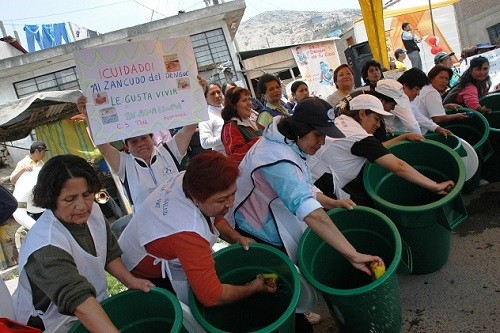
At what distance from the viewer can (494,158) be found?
3438mm

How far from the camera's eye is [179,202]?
4.94 ft

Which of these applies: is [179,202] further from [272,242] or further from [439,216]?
[439,216]

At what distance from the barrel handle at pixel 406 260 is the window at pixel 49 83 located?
34.6ft

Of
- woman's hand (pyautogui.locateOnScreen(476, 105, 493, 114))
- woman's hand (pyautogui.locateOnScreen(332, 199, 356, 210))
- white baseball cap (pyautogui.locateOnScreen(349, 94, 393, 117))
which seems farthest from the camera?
woman's hand (pyautogui.locateOnScreen(476, 105, 493, 114))

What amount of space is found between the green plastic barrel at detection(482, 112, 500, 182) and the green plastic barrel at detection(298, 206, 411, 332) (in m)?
1.91

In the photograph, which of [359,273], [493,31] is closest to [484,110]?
[359,273]

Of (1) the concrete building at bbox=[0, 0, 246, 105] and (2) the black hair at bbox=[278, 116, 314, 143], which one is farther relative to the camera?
(1) the concrete building at bbox=[0, 0, 246, 105]

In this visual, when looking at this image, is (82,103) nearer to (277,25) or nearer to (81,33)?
(81,33)

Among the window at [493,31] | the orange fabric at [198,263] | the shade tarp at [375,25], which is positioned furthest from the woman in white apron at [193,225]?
the window at [493,31]

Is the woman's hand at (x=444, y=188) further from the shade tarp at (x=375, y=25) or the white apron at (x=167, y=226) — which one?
the shade tarp at (x=375, y=25)

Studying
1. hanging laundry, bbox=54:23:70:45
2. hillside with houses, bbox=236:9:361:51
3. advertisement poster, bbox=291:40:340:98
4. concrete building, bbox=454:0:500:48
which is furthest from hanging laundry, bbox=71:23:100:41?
hillside with houses, bbox=236:9:361:51

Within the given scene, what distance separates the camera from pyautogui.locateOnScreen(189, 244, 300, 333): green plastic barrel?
5.63ft

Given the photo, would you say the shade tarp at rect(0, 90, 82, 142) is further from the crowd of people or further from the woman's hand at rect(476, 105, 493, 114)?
the woman's hand at rect(476, 105, 493, 114)

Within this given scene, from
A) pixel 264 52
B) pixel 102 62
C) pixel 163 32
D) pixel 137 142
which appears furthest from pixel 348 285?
pixel 264 52
